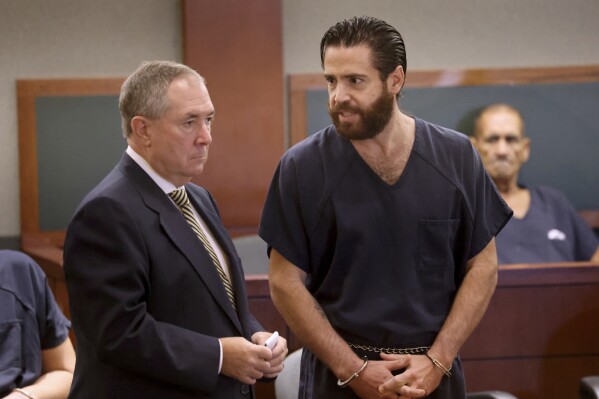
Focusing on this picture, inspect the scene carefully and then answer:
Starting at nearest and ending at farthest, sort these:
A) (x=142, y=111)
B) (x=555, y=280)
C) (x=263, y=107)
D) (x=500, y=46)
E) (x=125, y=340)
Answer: (x=125, y=340), (x=142, y=111), (x=555, y=280), (x=263, y=107), (x=500, y=46)

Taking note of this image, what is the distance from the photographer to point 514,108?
488 centimetres

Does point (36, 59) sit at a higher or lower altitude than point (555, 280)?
higher

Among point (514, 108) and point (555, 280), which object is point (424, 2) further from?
point (555, 280)

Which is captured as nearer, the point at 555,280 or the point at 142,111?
the point at 142,111


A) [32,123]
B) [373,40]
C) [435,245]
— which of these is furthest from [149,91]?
[32,123]

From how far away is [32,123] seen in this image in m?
4.66

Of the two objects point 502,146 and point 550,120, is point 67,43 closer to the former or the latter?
point 502,146

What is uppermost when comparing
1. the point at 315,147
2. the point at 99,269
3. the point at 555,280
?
the point at 315,147

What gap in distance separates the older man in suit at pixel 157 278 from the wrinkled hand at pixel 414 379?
0.30 m

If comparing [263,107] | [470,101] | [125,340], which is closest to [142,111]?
[125,340]

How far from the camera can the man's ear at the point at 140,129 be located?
1.84 metres

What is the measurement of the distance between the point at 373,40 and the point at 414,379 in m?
0.78

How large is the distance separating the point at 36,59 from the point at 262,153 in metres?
1.28

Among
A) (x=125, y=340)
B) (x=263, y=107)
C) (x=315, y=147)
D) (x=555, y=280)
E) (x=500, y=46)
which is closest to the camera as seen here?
(x=125, y=340)
